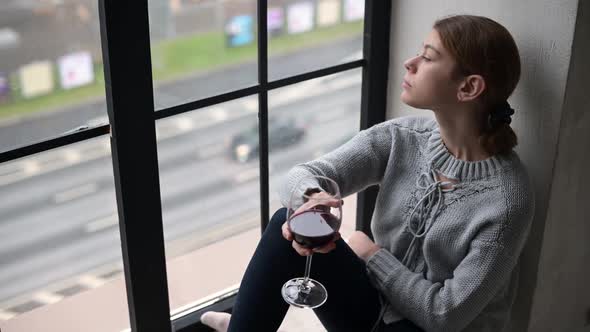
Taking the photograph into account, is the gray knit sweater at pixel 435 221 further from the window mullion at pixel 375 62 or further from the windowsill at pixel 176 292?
the windowsill at pixel 176 292

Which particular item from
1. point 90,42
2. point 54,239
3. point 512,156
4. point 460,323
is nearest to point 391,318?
point 460,323

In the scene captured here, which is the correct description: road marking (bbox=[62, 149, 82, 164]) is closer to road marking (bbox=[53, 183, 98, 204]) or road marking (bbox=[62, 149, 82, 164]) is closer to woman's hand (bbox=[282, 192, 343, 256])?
road marking (bbox=[53, 183, 98, 204])

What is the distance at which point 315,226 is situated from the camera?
1583 millimetres

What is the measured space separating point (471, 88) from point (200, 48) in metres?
0.62

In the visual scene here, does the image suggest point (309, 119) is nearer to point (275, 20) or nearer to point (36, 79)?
point (275, 20)

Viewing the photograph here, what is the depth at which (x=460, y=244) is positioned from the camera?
171 cm

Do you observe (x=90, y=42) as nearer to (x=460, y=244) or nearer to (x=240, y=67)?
(x=240, y=67)

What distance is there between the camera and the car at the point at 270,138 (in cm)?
203

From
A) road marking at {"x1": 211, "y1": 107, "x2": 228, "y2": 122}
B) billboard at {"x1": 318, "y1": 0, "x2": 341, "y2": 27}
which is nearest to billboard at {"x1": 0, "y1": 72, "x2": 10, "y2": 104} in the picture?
road marking at {"x1": 211, "y1": 107, "x2": 228, "y2": 122}

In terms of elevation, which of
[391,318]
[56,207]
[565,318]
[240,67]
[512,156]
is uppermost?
[240,67]

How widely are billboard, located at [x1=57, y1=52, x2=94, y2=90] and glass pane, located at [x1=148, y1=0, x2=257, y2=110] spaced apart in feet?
0.48

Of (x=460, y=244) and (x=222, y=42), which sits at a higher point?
(x=222, y=42)

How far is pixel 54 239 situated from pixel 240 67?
0.58m

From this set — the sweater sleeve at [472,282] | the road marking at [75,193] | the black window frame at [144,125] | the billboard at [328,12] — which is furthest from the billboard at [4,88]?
the sweater sleeve at [472,282]
